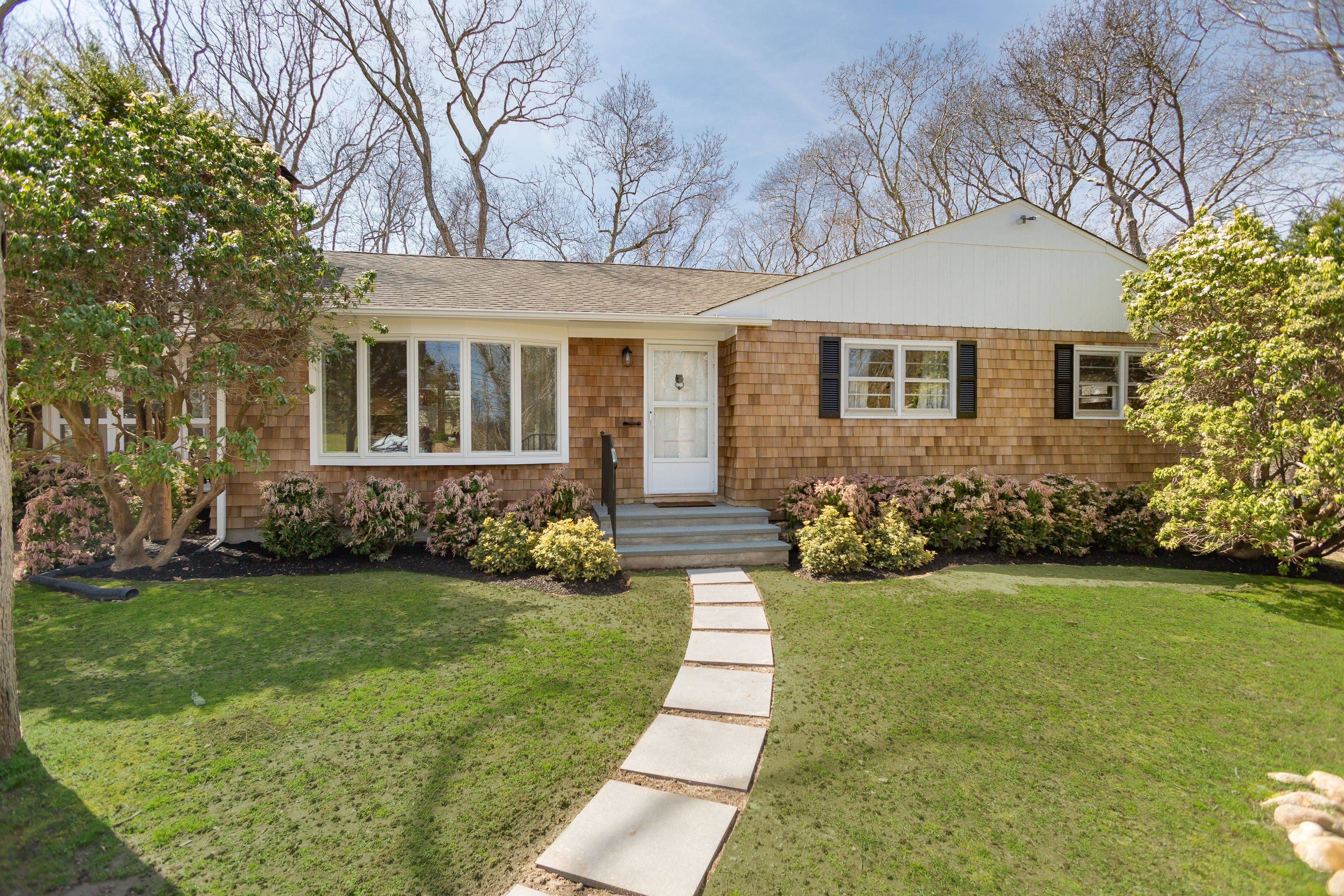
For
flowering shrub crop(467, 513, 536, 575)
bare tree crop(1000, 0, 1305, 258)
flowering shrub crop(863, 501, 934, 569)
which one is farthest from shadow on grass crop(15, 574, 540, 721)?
bare tree crop(1000, 0, 1305, 258)

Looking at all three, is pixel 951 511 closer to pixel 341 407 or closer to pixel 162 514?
pixel 341 407

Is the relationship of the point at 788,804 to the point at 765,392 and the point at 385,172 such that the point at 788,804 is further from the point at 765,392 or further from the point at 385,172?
the point at 385,172

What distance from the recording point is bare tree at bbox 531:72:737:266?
19859 millimetres

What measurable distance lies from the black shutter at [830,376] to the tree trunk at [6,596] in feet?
23.8

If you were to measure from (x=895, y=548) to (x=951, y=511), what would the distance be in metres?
1.32

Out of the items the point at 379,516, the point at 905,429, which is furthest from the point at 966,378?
the point at 379,516

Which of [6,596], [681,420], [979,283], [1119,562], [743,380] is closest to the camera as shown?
[6,596]

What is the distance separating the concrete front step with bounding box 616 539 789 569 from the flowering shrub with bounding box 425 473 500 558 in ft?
5.40

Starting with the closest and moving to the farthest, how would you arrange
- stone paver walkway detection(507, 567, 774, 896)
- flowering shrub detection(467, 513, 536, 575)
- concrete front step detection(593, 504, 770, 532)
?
stone paver walkway detection(507, 567, 774, 896)
flowering shrub detection(467, 513, 536, 575)
concrete front step detection(593, 504, 770, 532)

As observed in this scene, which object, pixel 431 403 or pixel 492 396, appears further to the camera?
pixel 492 396

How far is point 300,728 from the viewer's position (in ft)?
9.77

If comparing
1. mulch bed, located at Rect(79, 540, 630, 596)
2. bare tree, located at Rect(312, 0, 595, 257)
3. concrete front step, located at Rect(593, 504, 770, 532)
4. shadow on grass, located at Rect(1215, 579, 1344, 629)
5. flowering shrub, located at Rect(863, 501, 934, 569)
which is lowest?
shadow on grass, located at Rect(1215, 579, 1344, 629)

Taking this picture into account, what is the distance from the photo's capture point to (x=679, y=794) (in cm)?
257

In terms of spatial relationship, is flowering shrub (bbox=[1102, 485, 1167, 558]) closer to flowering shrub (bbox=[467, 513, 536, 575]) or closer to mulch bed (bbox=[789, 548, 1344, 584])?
mulch bed (bbox=[789, 548, 1344, 584])
